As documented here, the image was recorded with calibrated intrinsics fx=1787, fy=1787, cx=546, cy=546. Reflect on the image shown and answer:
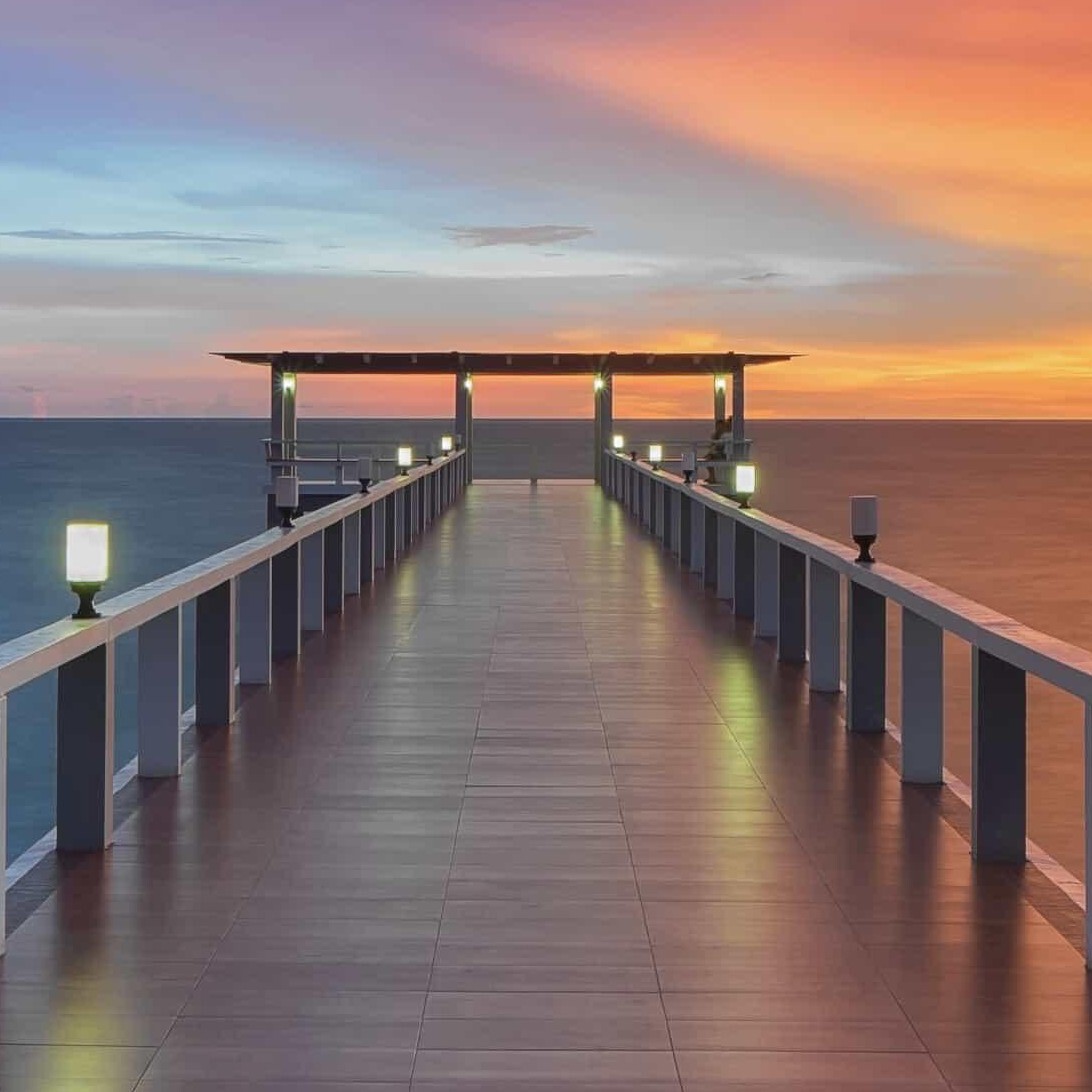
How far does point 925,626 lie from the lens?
5465 mm

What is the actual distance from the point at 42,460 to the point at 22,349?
4534 centimetres

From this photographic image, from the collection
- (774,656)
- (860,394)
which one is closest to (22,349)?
(860,394)

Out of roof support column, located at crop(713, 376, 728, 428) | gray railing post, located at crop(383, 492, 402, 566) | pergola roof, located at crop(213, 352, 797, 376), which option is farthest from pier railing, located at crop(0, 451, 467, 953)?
roof support column, located at crop(713, 376, 728, 428)

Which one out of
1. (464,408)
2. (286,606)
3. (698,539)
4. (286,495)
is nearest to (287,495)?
(286,495)

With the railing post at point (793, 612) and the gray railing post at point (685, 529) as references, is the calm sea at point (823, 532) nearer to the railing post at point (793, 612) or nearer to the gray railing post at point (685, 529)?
the gray railing post at point (685, 529)

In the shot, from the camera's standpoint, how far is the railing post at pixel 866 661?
6266 mm

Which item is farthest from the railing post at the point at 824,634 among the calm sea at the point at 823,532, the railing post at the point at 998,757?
the calm sea at the point at 823,532

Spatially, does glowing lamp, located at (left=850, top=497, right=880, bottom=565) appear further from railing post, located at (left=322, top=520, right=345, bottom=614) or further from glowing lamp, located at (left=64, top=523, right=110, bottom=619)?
railing post, located at (left=322, top=520, right=345, bottom=614)

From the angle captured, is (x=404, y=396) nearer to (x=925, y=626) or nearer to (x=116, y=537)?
(x=116, y=537)

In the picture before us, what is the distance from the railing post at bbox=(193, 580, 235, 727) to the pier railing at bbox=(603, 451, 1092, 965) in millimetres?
2173

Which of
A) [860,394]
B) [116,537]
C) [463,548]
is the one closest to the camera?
[463,548]

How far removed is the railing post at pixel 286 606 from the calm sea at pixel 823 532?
9.63 m

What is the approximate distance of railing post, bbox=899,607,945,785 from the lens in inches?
215

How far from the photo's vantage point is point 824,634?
7.33 m
